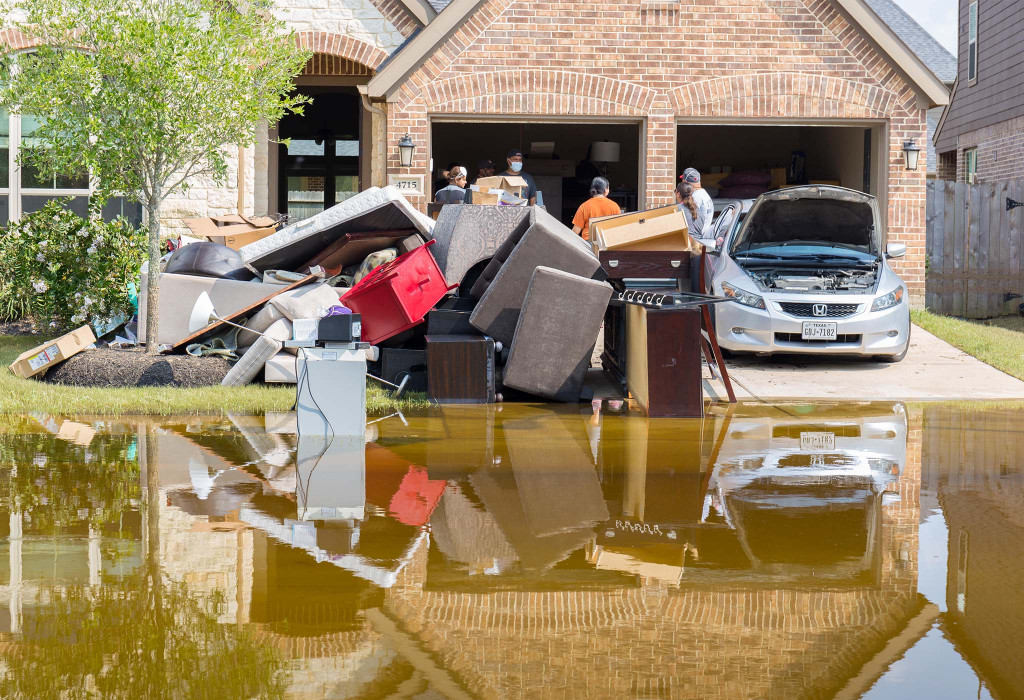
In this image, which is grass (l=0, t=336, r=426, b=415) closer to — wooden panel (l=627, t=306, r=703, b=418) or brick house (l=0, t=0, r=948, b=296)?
wooden panel (l=627, t=306, r=703, b=418)

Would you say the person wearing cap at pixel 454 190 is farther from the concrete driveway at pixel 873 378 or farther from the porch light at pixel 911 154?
the porch light at pixel 911 154

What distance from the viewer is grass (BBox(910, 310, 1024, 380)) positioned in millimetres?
11695

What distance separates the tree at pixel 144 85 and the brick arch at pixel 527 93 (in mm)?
4301

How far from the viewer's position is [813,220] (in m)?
12.7

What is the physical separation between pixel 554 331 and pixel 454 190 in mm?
4096

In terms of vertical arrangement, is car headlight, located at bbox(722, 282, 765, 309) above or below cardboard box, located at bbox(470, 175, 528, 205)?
below

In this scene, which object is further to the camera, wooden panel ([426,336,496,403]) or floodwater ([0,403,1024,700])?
wooden panel ([426,336,496,403])

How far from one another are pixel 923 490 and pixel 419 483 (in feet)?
9.45

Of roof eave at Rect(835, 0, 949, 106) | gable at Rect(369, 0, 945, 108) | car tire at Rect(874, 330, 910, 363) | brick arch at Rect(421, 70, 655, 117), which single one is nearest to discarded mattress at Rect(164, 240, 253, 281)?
gable at Rect(369, 0, 945, 108)

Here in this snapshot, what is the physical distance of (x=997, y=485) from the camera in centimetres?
655

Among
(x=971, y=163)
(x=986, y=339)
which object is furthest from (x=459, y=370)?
(x=971, y=163)

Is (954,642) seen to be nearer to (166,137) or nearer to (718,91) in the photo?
(166,137)

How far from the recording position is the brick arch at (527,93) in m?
14.9

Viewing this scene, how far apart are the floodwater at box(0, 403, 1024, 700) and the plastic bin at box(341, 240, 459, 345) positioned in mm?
2336
